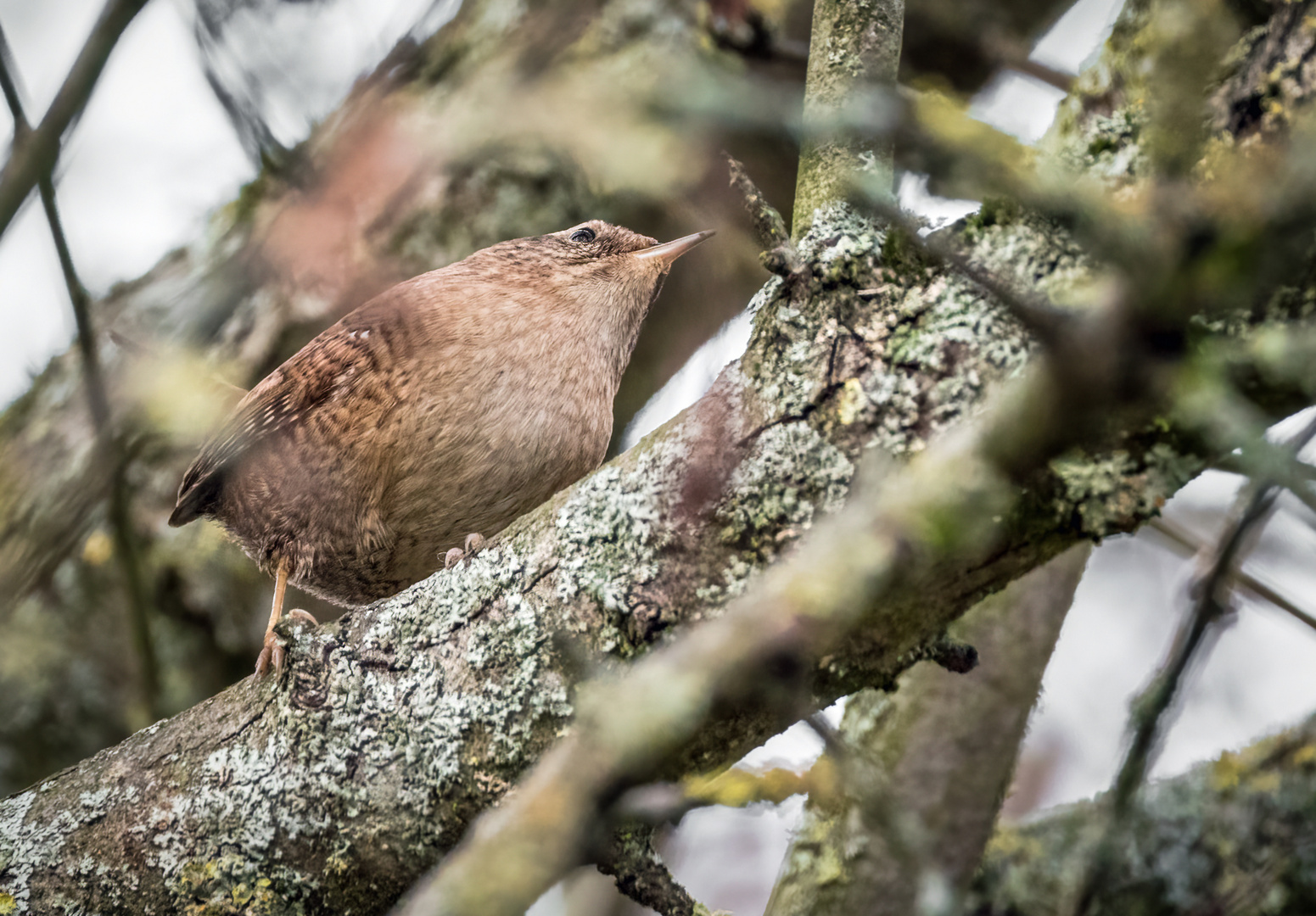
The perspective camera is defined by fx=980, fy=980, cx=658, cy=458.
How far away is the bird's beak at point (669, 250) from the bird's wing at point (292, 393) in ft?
2.29

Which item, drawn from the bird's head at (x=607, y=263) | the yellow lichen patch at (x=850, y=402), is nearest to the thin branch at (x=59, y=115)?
the bird's head at (x=607, y=263)

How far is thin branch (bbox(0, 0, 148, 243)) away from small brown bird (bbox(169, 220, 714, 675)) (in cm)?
69

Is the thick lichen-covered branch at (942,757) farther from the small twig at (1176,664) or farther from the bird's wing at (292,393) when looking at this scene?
the bird's wing at (292,393)

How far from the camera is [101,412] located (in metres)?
2.25

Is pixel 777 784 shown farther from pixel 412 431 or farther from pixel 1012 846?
pixel 412 431

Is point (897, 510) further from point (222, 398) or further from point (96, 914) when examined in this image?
point (222, 398)

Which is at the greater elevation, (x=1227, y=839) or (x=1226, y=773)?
(x=1226, y=773)

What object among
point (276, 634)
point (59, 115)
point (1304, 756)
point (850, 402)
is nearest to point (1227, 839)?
point (1304, 756)

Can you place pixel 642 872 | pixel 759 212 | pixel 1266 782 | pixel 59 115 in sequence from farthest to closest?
pixel 1266 782, pixel 59 115, pixel 642 872, pixel 759 212

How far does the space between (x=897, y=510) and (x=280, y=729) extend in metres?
1.36

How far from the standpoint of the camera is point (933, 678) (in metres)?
2.94

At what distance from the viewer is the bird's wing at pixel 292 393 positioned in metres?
2.40

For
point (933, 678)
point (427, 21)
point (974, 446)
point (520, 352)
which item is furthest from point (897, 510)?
point (933, 678)

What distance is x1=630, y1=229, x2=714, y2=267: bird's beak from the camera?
8.19ft
